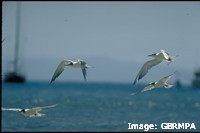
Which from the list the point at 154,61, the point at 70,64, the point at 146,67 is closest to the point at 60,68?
the point at 70,64

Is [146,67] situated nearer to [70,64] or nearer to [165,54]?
[165,54]

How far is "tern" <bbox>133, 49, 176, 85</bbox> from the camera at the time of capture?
1237 centimetres

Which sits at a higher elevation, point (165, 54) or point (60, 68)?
point (165, 54)

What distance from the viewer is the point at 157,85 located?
13.5 meters

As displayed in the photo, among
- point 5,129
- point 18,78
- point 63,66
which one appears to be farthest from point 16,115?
point 18,78

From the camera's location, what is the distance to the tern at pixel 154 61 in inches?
487

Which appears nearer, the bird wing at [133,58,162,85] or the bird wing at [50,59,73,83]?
the bird wing at [133,58,162,85]

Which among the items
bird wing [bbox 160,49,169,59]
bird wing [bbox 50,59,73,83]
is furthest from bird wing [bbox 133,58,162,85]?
bird wing [bbox 50,59,73,83]

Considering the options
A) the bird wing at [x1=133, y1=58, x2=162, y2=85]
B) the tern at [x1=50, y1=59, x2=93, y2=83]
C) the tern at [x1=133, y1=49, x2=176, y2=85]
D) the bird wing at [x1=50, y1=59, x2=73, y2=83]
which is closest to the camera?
the tern at [x1=133, y1=49, x2=176, y2=85]

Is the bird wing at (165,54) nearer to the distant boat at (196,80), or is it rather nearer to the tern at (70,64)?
the tern at (70,64)

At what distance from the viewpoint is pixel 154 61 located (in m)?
13.4

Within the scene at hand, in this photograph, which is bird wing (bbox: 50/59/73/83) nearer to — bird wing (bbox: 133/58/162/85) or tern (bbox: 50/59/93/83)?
tern (bbox: 50/59/93/83)

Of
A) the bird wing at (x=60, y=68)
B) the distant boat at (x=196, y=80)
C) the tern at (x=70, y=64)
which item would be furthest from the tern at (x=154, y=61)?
the distant boat at (x=196, y=80)

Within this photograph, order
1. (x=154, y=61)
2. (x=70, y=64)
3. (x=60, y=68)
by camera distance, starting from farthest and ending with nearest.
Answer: (x=60, y=68), (x=154, y=61), (x=70, y=64)
